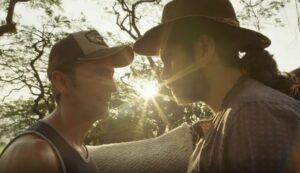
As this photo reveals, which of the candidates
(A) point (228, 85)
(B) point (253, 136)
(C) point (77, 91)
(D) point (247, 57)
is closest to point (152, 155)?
(C) point (77, 91)

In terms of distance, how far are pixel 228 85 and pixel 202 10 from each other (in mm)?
452

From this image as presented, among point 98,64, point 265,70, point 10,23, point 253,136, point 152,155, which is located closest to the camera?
point 253,136

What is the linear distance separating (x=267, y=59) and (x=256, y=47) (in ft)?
0.36

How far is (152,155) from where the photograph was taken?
2754 millimetres

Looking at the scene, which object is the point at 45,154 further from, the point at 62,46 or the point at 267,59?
the point at 267,59

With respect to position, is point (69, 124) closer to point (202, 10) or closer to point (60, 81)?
point (60, 81)

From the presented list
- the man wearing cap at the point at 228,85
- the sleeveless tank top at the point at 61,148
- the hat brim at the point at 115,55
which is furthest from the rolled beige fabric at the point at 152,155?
the hat brim at the point at 115,55

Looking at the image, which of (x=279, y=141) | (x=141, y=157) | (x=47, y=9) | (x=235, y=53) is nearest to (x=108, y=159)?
(x=141, y=157)

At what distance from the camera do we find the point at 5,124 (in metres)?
29.8

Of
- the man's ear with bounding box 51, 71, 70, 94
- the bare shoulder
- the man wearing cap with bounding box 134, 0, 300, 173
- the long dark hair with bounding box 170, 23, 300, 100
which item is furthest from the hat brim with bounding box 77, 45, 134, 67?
the bare shoulder

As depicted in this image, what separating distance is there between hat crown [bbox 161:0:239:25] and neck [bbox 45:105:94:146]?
1.04 m

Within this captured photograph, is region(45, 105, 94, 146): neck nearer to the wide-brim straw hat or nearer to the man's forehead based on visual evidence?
the man's forehead

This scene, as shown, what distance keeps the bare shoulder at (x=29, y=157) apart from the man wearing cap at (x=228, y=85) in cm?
79

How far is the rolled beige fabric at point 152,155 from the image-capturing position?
2.68 m
